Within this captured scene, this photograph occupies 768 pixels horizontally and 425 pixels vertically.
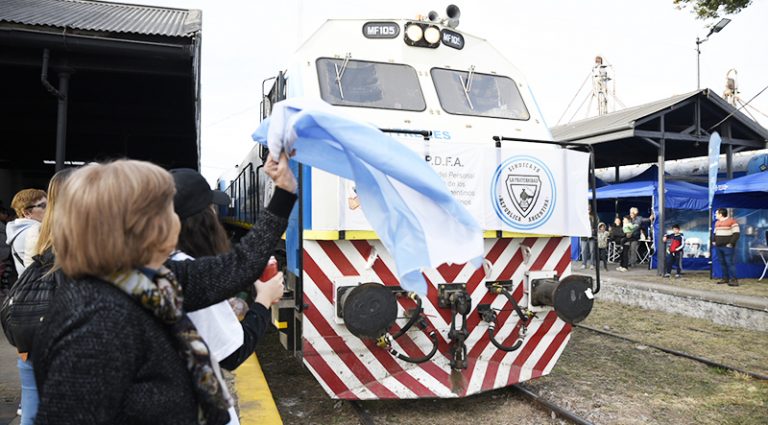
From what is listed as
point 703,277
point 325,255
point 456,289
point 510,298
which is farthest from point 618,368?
point 703,277

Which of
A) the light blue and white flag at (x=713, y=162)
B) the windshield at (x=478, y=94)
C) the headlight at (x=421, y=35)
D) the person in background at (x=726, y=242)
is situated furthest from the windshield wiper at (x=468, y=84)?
the light blue and white flag at (x=713, y=162)

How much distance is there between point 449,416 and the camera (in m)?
4.87

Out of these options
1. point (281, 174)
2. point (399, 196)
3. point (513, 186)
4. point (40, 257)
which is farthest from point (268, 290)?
point (513, 186)

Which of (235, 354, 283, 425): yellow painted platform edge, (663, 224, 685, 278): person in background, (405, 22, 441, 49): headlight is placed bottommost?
(235, 354, 283, 425): yellow painted platform edge

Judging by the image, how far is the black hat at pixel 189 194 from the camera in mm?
2131

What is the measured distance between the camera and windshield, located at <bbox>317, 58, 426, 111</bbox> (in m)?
5.21

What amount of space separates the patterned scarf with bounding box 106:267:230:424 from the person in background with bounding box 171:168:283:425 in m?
0.25

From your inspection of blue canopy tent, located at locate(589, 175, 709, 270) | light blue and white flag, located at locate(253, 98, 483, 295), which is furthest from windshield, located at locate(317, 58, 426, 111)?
blue canopy tent, located at locate(589, 175, 709, 270)

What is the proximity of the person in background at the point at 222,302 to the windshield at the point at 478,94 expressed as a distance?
366 centimetres

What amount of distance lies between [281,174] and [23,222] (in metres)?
2.96

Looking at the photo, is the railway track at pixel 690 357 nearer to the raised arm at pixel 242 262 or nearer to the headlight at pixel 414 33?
the headlight at pixel 414 33

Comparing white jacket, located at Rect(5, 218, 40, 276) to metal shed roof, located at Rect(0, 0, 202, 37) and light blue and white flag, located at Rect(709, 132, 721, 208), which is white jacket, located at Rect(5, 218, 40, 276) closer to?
metal shed roof, located at Rect(0, 0, 202, 37)

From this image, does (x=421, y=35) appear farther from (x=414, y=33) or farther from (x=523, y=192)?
(x=523, y=192)

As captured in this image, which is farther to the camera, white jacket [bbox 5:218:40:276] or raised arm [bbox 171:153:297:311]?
white jacket [bbox 5:218:40:276]
